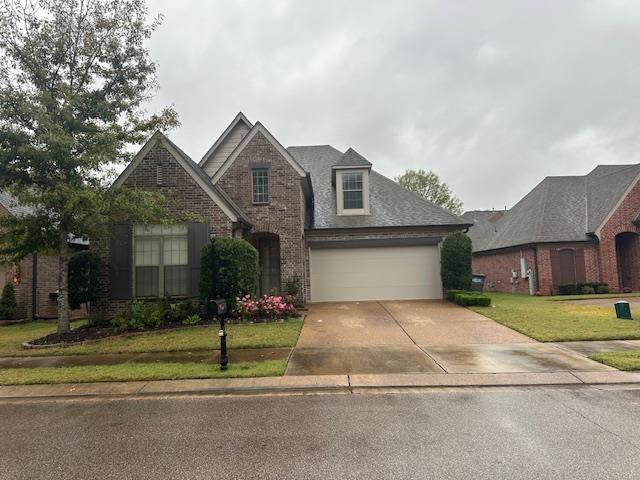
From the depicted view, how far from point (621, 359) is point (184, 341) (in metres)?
8.75

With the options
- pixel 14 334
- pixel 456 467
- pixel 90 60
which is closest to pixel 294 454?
pixel 456 467

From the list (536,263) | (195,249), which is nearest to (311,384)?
(195,249)

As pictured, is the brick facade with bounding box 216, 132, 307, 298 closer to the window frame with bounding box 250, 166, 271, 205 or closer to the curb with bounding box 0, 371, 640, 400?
the window frame with bounding box 250, 166, 271, 205

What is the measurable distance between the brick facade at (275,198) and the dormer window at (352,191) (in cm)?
349

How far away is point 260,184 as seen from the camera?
1533 centimetres

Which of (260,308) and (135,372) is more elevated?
(260,308)

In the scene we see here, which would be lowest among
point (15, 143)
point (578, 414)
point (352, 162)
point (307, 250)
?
point (578, 414)

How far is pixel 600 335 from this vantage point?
8.98 metres

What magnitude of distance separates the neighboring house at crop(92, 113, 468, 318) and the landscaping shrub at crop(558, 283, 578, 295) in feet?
24.5

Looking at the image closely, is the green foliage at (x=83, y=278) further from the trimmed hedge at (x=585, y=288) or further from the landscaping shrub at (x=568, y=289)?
the trimmed hedge at (x=585, y=288)

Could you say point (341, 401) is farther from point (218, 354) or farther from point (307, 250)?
point (307, 250)

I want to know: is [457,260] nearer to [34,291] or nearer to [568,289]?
[568,289]

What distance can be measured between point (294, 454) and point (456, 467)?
4.90ft

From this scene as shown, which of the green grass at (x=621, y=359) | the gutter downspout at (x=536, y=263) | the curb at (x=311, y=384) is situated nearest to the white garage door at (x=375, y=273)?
the gutter downspout at (x=536, y=263)
